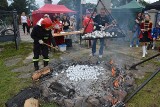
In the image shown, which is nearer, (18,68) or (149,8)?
(18,68)

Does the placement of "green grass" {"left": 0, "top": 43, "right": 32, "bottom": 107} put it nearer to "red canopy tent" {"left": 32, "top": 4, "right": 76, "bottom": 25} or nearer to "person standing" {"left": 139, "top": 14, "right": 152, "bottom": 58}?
"red canopy tent" {"left": 32, "top": 4, "right": 76, "bottom": 25}

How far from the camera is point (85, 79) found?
5.89 m

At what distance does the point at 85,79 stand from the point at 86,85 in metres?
0.34

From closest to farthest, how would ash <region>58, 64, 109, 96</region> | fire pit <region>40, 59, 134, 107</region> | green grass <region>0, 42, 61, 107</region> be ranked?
fire pit <region>40, 59, 134, 107</region>, ash <region>58, 64, 109, 96</region>, green grass <region>0, 42, 61, 107</region>

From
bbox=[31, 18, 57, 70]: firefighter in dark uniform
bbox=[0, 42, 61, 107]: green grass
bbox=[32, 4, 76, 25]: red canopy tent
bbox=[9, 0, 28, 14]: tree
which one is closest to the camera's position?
bbox=[0, 42, 61, 107]: green grass

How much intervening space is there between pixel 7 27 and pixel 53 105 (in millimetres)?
11868

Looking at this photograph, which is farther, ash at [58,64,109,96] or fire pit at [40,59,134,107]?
ash at [58,64,109,96]

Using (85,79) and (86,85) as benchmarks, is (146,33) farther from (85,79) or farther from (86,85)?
(86,85)

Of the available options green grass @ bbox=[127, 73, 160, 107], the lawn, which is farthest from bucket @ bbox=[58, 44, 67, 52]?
green grass @ bbox=[127, 73, 160, 107]

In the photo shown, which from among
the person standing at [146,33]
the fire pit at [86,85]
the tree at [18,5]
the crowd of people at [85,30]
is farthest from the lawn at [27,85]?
the tree at [18,5]

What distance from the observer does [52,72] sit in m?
6.68

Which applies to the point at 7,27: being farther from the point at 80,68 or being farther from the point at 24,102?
the point at 24,102

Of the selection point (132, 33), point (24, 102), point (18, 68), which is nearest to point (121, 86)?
point (24, 102)

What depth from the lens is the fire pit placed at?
4.96m
